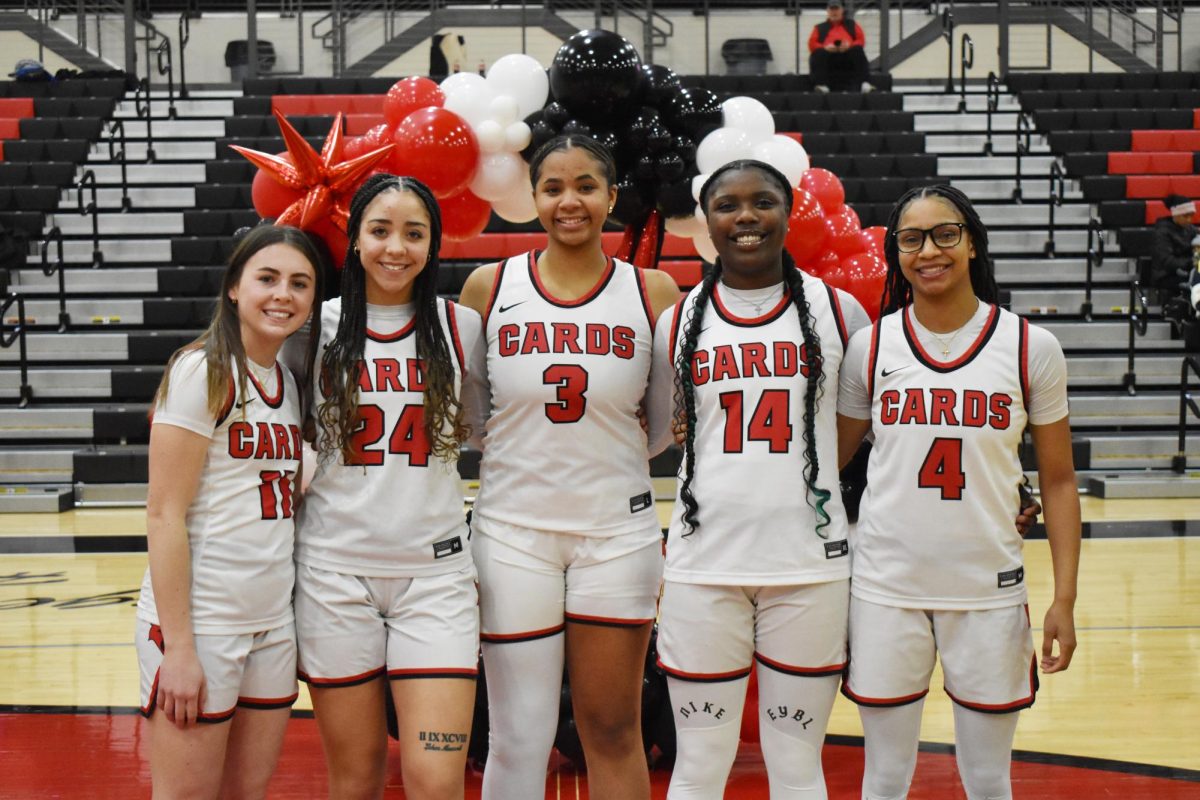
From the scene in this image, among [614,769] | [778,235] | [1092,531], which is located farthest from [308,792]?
[1092,531]

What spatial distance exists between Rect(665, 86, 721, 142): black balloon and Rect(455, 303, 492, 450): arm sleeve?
53.2 inches

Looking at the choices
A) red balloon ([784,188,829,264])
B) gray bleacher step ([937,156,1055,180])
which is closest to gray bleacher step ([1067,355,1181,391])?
gray bleacher step ([937,156,1055,180])

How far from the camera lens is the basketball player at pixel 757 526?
230 cm

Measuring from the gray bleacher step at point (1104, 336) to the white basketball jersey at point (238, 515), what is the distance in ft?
26.0

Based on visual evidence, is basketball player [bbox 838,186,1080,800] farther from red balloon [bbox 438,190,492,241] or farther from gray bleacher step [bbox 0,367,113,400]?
gray bleacher step [bbox 0,367,113,400]

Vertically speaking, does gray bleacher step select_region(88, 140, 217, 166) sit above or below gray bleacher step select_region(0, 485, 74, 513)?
above

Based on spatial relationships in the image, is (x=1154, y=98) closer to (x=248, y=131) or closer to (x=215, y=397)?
(x=248, y=131)

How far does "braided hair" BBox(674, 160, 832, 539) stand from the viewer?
2.31m

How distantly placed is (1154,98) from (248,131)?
824 cm

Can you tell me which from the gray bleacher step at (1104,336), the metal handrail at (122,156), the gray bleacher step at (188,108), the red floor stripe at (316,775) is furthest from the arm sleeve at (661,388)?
the gray bleacher step at (188,108)

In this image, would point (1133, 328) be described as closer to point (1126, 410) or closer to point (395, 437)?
point (1126, 410)

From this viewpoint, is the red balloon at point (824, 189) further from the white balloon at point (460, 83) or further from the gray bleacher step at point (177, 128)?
the gray bleacher step at point (177, 128)

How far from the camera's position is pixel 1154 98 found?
1179cm

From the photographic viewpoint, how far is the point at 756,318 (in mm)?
2381
